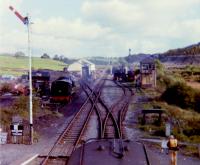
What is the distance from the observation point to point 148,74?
6234 cm

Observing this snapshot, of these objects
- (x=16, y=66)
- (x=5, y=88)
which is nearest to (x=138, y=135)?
(x=5, y=88)

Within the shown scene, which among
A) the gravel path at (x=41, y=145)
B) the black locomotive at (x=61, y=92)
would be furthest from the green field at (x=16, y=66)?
the gravel path at (x=41, y=145)

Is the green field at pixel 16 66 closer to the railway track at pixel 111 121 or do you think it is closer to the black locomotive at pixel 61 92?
the black locomotive at pixel 61 92

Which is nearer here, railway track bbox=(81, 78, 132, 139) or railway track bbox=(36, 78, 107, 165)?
railway track bbox=(36, 78, 107, 165)

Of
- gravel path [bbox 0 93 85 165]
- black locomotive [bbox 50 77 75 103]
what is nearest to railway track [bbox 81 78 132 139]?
gravel path [bbox 0 93 85 165]

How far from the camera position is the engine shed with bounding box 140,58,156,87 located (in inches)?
2426

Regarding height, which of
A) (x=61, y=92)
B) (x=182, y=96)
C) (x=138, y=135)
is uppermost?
(x=61, y=92)

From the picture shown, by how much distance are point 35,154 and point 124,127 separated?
965 cm

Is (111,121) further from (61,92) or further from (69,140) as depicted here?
(61,92)

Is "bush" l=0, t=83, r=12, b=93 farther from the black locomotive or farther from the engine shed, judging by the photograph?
the engine shed

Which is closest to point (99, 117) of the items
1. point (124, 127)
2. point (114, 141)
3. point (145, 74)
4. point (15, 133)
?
point (124, 127)

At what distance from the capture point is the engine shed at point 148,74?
6162 cm

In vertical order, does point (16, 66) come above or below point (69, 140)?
above

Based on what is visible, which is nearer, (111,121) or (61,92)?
(111,121)
